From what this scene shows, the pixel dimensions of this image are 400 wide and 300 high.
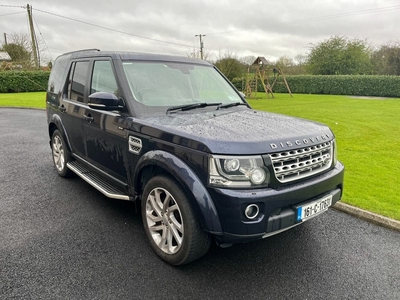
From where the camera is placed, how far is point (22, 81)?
27219 mm

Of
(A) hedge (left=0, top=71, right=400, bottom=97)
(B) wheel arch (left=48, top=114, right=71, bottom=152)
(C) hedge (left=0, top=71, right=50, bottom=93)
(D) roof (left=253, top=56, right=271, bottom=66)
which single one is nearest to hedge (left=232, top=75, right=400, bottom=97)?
(A) hedge (left=0, top=71, right=400, bottom=97)

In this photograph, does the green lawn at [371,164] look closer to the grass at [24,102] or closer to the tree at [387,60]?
the grass at [24,102]

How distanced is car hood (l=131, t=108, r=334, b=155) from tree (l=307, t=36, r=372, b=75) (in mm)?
39528

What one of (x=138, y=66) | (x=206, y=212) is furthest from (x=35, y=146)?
(x=206, y=212)

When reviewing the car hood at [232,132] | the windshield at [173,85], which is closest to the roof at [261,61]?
the windshield at [173,85]

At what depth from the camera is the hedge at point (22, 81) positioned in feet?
87.5

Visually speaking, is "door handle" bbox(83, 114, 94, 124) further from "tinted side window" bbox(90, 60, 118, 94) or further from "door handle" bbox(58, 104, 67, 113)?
"door handle" bbox(58, 104, 67, 113)

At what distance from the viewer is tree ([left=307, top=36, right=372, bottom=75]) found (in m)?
37.6

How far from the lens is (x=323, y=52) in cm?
A: 3947

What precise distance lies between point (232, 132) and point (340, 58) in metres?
41.0

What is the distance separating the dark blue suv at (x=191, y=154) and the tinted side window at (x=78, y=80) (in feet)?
0.05

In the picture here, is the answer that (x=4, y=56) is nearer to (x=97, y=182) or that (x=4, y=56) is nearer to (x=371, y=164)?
(x=97, y=182)

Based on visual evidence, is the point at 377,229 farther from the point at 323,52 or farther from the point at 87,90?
the point at 323,52

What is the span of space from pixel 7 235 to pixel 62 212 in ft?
2.19
